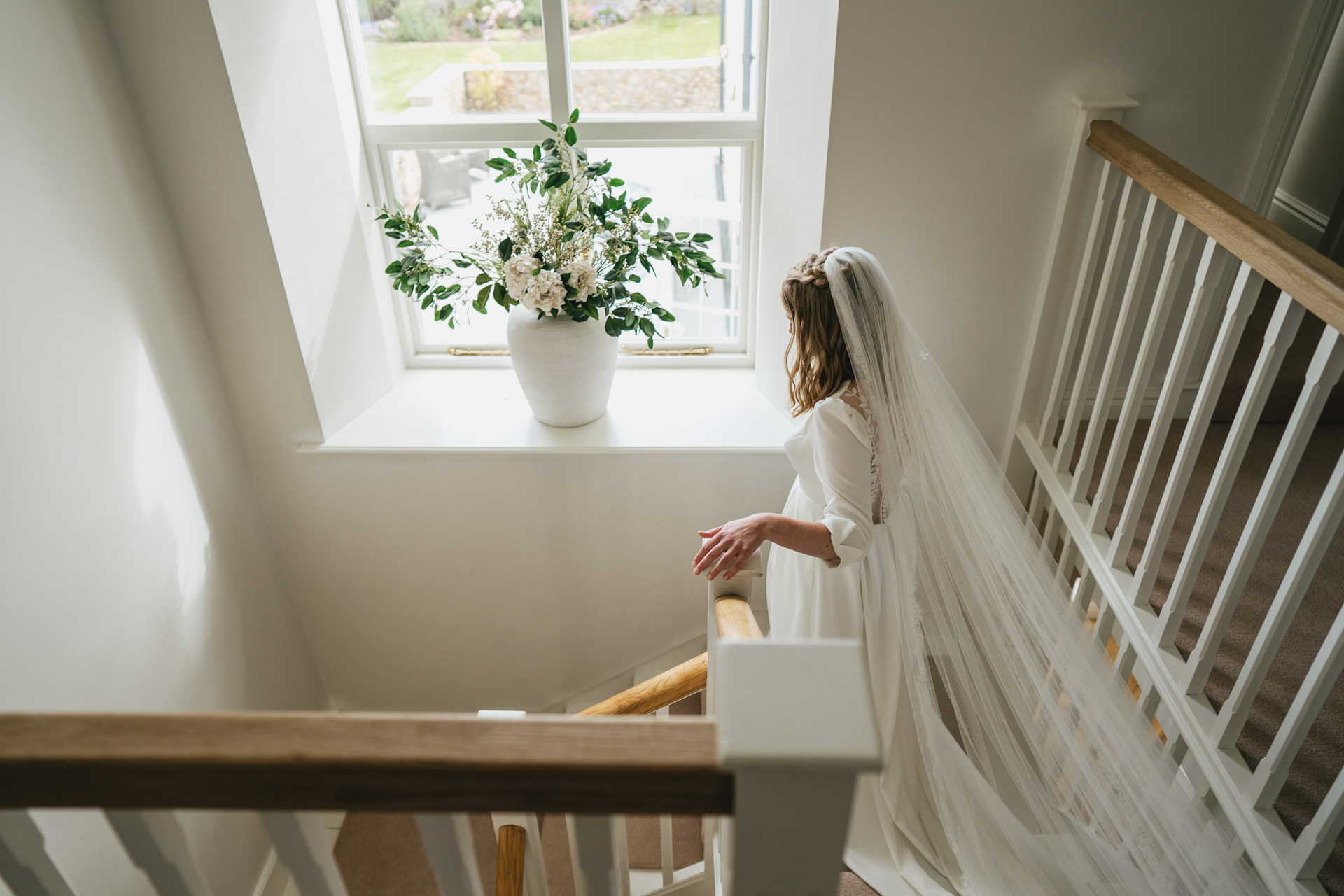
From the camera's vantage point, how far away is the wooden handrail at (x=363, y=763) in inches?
20.6

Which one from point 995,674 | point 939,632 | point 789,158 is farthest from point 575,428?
point 995,674

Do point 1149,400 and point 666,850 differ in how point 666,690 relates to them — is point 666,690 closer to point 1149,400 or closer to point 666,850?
point 666,850

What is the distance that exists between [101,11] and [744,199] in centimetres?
158

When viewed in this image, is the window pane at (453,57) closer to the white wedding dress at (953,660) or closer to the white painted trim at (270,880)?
the white wedding dress at (953,660)

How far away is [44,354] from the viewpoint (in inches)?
62.4

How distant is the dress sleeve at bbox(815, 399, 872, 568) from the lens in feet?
4.97

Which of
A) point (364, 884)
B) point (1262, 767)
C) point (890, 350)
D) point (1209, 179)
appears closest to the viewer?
point (1262, 767)

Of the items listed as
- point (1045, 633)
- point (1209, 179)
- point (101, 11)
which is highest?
point (101, 11)

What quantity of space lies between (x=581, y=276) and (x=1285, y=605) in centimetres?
153

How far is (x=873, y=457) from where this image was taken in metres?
1.56

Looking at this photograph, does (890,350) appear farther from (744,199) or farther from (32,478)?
(32,478)

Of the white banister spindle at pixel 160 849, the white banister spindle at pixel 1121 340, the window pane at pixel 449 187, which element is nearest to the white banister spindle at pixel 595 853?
the white banister spindle at pixel 160 849

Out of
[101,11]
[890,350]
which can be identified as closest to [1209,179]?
[890,350]

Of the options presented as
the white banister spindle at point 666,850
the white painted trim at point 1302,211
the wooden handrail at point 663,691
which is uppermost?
the white painted trim at point 1302,211
